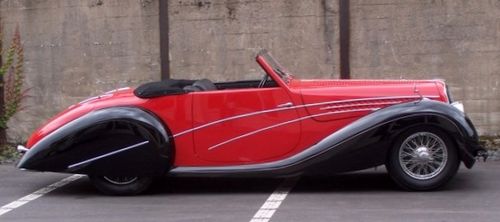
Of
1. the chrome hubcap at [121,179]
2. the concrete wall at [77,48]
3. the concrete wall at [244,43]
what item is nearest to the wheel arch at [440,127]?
the chrome hubcap at [121,179]

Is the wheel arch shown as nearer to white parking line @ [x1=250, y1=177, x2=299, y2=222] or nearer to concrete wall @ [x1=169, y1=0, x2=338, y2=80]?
white parking line @ [x1=250, y1=177, x2=299, y2=222]

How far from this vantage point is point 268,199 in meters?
7.53

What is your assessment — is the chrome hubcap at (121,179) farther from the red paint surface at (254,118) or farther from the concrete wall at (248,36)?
the concrete wall at (248,36)

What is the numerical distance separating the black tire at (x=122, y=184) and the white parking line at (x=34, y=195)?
2.28 ft

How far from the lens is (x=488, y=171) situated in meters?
8.82

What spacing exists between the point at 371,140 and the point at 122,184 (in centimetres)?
260

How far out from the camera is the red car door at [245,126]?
25.1 feet

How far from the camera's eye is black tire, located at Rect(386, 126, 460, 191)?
7.50 m

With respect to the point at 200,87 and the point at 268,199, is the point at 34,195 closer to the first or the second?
the point at 200,87

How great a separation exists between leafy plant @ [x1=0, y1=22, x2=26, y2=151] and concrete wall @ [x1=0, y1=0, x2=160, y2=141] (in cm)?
23

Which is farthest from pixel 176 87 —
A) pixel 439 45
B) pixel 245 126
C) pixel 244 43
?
pixel 439 45

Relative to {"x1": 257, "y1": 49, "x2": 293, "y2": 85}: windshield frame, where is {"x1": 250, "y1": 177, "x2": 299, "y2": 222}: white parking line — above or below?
below

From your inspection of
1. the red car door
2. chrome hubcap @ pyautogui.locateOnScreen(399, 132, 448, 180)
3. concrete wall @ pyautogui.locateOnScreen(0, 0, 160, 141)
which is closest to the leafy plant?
concrete wall @ pyautogui.locateOnScreen(0, 0, 160, 141)

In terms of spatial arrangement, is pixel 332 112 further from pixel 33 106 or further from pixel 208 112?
pixel 33 106
